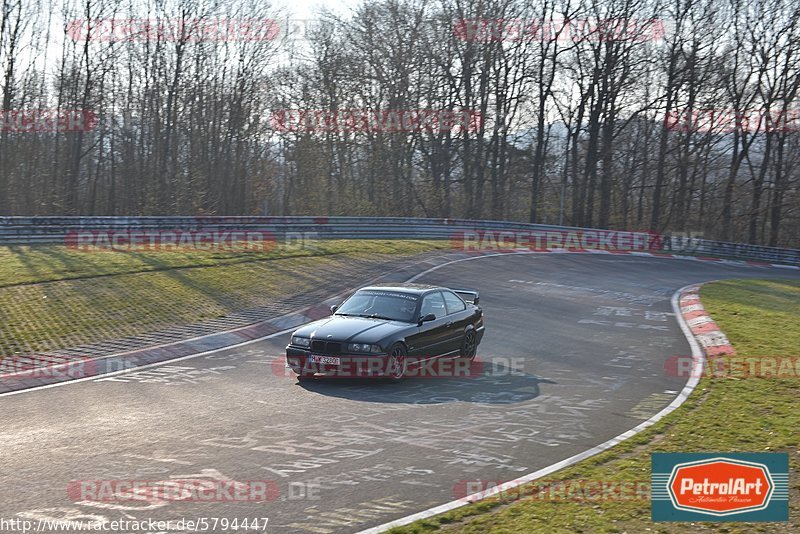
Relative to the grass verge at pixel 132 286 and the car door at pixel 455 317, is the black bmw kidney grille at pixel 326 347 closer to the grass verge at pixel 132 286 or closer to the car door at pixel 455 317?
the car door at pixel 455 317

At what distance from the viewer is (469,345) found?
Answer: 1422 centimetres

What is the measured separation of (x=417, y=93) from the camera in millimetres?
51031

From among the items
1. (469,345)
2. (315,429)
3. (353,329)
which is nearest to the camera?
(315,429)

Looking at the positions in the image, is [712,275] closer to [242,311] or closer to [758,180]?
[242,311]

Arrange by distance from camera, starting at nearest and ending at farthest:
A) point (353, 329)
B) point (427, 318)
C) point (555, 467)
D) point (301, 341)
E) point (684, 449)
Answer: point (555, 467) → point (684, 449) → point (301, 341) → point (353, 329) → point (427, 318)

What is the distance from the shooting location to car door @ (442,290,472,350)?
44.8ft

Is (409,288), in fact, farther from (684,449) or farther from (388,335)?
(684,449)

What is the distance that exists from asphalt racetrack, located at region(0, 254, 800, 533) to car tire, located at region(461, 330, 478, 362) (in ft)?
1.30

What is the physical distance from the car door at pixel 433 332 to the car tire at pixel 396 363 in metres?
0.22

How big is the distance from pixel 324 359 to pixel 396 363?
3.63 feet

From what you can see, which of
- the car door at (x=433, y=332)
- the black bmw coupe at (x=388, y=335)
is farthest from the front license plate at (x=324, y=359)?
the car door at (x=433, y=332)

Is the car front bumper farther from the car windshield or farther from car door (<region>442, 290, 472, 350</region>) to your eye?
car door (<region>442, 290, 472, 350</region>)

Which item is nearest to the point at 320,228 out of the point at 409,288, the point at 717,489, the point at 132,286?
the point at 132,286

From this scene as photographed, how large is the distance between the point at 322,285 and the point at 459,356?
9.17m
